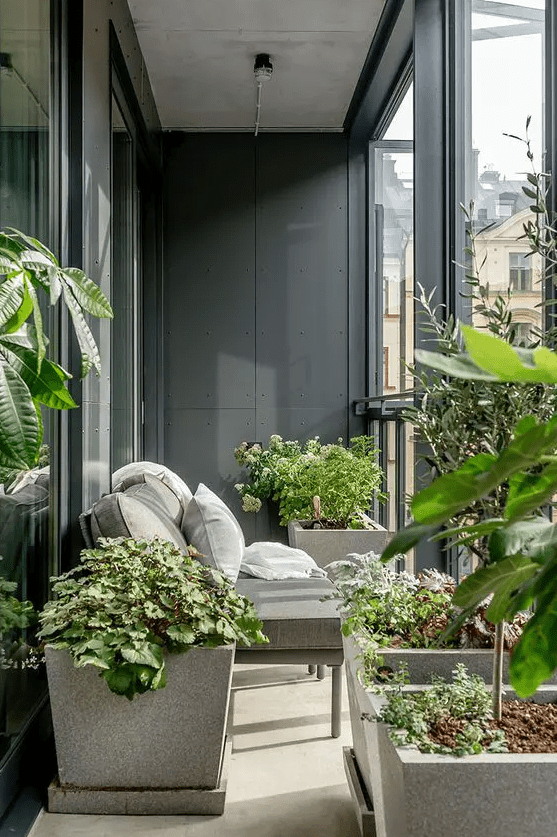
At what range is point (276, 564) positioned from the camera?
11.9 ft

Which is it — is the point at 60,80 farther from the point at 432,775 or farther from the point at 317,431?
the point at 317,431

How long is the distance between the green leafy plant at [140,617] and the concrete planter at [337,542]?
226cm

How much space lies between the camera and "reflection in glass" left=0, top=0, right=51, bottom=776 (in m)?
2.23

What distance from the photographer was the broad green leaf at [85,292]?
1540mm

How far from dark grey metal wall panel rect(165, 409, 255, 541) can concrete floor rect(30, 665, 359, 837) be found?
259 cm

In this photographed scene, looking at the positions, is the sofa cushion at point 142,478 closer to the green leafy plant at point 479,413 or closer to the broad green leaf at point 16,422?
the green leafy plant at point 479,413

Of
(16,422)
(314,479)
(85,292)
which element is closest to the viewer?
(16,422)

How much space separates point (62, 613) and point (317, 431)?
376 cm

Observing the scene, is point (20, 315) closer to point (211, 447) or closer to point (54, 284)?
point (54, 284)

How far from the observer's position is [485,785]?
1.45 metres

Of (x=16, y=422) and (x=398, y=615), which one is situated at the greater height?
(x=16, y=422)

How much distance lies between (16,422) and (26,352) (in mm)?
158

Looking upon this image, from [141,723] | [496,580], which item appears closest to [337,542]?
[141,723]

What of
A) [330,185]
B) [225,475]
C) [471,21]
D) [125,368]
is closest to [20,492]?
[125,368]
